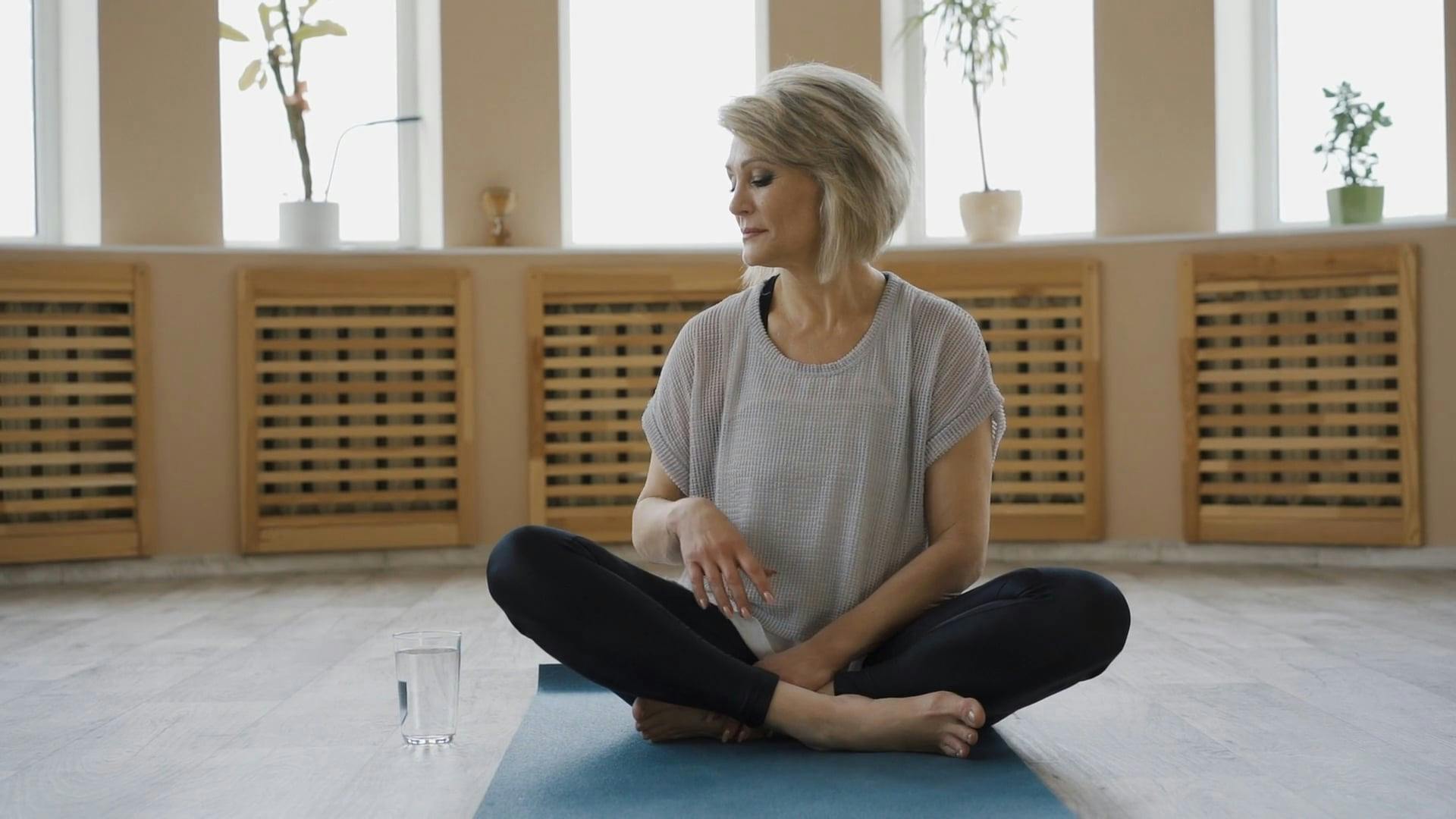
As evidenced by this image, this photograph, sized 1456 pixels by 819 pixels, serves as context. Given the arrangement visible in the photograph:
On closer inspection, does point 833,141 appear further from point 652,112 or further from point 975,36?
point 652,112

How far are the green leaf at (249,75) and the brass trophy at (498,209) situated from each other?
783mm

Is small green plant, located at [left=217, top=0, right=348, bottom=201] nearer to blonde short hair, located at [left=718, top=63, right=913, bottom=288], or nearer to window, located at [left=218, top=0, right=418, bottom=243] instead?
window, located at [left=218, top=0, right=418, bottom=243]

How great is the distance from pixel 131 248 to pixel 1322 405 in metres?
3.60

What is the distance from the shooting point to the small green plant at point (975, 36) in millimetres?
4457

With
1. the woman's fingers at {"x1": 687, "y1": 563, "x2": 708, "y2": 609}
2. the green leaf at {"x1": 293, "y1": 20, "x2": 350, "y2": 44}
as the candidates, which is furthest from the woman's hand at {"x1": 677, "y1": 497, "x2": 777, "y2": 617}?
the green leaf at {"x1": 293, "y1": 20, "x2": 350, "y2": 44}

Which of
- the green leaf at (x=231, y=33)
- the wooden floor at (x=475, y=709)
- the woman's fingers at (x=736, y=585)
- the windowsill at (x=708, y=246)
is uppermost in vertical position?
the green leaf at (x=231, y=33)

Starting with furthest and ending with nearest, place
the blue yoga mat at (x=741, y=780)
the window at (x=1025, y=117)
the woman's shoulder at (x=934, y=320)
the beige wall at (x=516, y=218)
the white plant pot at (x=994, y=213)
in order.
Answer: the window at (x=1025, y=117), the white plant pot at (x=994, y=213), the beige wall at (x=516, y=218), the woman's shoulder at (x=934, y=320), the blue yoga mat at (x=741, y=780)

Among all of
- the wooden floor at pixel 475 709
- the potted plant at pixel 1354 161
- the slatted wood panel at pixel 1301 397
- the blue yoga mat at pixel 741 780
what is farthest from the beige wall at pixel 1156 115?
the blue yoga mat at pixel 741 780

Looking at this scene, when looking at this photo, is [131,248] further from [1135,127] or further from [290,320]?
[1135,127]

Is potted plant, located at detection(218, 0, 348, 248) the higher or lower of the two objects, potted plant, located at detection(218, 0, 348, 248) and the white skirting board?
the higher

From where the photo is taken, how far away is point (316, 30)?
170 inches

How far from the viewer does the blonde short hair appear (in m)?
1.93

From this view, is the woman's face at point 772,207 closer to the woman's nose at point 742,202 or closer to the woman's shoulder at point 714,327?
the woman's nose at point 742,202

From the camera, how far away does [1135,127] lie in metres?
4.39
